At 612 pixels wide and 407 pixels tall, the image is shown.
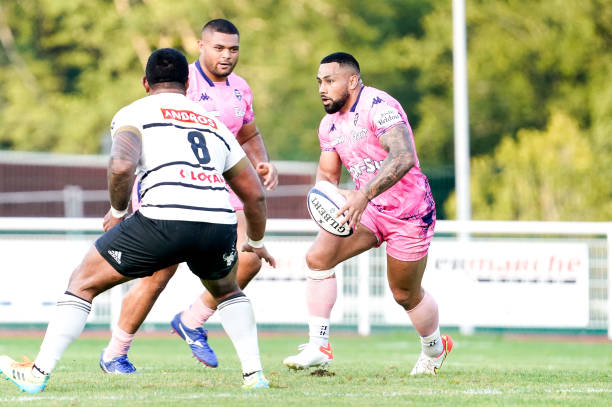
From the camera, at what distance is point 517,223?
14562 mm

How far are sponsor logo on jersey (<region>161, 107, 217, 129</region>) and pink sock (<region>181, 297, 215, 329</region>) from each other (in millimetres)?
2511

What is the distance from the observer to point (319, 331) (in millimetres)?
7816

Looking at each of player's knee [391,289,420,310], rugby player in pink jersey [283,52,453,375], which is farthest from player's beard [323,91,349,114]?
player's knee [391,289,420,310]

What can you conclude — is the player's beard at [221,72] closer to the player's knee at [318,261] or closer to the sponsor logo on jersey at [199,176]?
the player's knee at [318,261]

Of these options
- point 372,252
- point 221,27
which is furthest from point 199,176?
point 372,252

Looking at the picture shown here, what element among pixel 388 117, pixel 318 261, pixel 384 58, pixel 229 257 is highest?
pixel 384 58

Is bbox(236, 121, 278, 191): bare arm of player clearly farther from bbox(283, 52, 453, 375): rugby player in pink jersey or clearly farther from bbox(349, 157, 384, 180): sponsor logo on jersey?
bbox(349, 157, 384, 180): sponsor logo on jersey

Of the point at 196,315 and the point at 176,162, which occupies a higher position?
the point at 176,162

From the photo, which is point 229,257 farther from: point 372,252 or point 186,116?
point 372,252

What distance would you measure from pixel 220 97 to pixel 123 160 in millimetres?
2633

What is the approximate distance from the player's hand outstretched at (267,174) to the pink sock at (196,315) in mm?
1188

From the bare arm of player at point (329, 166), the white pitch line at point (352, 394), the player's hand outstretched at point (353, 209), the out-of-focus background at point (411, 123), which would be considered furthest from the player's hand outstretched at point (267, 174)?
the out-of-focus background at point (411, 123)

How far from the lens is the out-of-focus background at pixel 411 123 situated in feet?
47.6

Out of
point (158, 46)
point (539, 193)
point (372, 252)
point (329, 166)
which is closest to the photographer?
point (329, 166)
